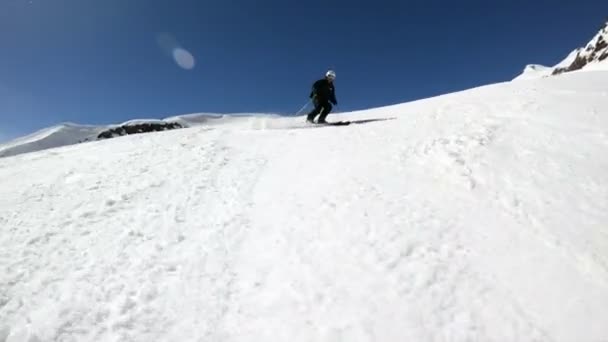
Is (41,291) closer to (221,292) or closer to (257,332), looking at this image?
(221,292)

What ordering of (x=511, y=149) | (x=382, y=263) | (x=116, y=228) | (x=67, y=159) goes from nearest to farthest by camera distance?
(x=382, y=263), (x=116, y=228), (x=511, y=149), (x=67, y=159)

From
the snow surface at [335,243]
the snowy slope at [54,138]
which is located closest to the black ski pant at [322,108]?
the snow surface at [335,243]

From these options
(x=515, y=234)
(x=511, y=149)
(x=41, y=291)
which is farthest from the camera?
(x=511, y=149)

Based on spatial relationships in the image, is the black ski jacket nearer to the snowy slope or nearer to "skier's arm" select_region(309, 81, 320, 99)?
"skier's arm" select_region(309, 81, 320, 99)

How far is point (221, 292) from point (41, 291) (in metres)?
2.10

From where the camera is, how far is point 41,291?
4273mm

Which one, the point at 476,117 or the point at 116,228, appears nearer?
the point at 116,228

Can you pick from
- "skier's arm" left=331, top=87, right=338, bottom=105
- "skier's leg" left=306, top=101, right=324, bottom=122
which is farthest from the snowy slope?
"skier's arm" left=331, top=87, right=338, bottom=105

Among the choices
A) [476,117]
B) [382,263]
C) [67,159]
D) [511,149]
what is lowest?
[382,263]

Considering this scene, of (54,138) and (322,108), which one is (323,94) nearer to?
(322,108)

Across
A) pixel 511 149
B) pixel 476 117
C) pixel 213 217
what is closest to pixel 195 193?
pixel 213 217

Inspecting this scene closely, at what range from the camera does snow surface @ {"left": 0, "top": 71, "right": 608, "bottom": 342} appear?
12.7 ft

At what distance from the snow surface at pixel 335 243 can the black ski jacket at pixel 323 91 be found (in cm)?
632

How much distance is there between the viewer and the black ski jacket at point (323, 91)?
50.8 ft
